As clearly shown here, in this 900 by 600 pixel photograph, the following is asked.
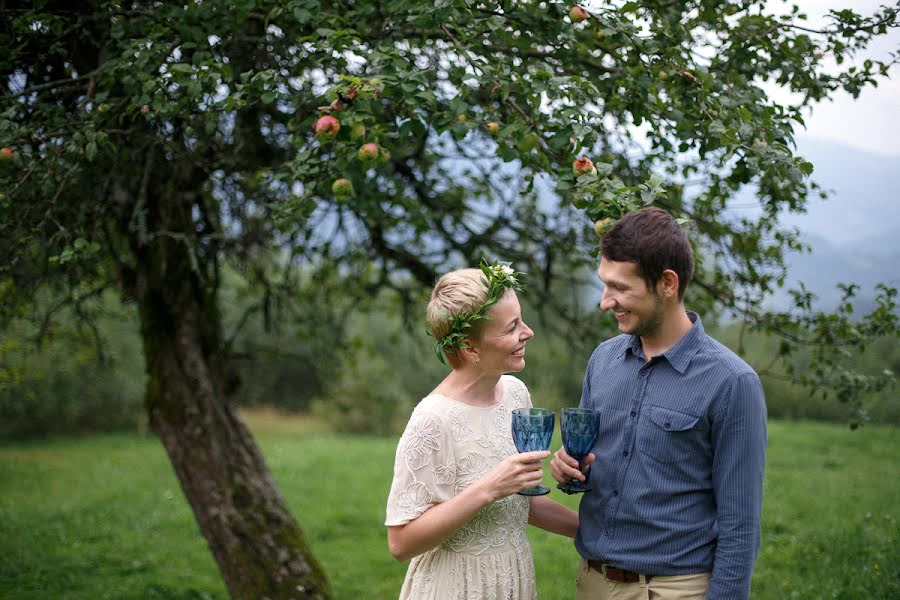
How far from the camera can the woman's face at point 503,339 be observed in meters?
2.23

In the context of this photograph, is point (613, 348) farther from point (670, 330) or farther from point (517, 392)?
point (517, 392)

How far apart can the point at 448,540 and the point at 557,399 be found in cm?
1449

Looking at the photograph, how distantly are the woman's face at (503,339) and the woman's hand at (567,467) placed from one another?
272mm

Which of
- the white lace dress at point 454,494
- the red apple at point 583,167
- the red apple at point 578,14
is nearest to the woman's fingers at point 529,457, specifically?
the white lace dress at point 454,494

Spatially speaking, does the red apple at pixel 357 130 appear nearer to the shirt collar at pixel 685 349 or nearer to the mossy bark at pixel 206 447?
A: the shirt collar at pixel 685 349

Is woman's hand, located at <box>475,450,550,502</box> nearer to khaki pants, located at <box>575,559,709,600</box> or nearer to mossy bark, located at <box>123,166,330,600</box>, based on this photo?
khaki pants, located at <box>575,559,709,600</box>

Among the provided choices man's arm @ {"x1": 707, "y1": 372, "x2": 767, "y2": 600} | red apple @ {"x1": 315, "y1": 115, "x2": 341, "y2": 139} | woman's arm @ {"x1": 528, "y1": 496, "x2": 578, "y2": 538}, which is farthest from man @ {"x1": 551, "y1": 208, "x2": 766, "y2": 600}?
red apple @ {"x1": 315, "y1": 115, "x2": 341, "y2": 139}

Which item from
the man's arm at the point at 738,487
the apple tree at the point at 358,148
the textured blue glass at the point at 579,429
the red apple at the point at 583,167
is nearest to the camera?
the man's arm at the point at 738,487

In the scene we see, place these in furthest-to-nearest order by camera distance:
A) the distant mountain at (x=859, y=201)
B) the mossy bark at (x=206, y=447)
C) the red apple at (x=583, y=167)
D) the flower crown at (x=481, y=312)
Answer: the distant mountain at (x=859, y=201) < the mossy bark at (x=206, y=447) < the red apple at (x=583, y=167) < the flower crown at (x=481, y=312)

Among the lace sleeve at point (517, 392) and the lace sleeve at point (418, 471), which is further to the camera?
the lace sleeve at point (517, 392)

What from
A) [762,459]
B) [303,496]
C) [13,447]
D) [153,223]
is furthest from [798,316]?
[13,447]

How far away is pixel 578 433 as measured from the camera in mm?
2117

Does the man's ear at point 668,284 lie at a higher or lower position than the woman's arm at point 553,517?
higher

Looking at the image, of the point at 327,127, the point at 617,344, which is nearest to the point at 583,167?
the point at 617,344
